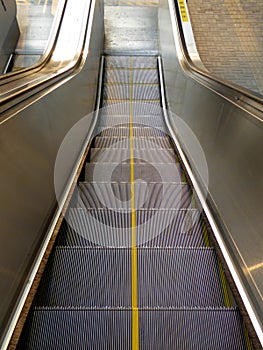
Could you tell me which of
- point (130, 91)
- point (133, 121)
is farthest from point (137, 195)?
point (130, 91)

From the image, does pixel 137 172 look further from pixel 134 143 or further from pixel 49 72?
pixel 49 72

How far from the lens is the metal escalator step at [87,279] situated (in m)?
1.69

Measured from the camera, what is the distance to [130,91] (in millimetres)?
5059

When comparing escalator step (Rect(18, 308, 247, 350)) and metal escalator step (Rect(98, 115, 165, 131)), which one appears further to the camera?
metal escalator step (Rect(98, 115, 165, 131))

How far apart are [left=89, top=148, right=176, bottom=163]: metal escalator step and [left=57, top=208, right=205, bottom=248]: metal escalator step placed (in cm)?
112

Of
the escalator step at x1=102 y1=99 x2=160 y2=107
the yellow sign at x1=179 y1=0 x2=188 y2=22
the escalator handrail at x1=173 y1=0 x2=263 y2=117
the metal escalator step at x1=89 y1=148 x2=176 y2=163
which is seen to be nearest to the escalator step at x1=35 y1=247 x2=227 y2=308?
the escalator handrail at x1=173 y1=0 x2=263 y2=117

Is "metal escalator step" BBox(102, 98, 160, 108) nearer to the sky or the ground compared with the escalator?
nearer to the sky

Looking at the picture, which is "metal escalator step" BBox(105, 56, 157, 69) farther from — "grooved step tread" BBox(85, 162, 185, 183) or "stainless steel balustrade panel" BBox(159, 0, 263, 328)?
"grooved step tread" BBox(85, 162, 185, 183)

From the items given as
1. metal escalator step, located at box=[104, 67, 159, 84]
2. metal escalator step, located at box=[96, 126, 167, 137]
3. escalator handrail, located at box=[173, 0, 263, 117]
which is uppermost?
escalator handrail, located at box=[173, 0, 263, 117]

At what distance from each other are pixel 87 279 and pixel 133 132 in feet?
9.11

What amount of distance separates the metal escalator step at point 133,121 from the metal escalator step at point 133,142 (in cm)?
51

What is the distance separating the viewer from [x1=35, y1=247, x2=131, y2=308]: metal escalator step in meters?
1.69

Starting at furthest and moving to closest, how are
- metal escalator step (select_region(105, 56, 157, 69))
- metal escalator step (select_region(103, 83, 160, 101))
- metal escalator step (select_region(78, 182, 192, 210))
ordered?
1. metal escalator step (select_region(105, 56, 157, 69))
2. metal escalator step (select_region(103, 83, 160, 101))
3. metal escalator step (select_region(78, 182, 192, 210))

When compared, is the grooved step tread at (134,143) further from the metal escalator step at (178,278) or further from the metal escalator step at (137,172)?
the metal escalator step at (178,278)
